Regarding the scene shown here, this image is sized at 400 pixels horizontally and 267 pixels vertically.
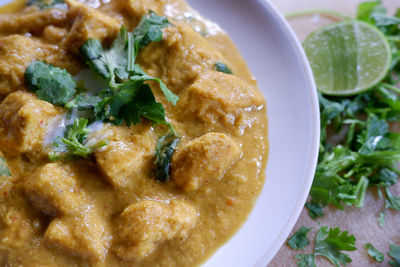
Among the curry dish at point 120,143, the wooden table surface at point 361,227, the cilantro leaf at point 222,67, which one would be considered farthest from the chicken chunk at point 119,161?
the wooden table surface at point 361,227

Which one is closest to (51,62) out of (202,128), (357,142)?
(202,128)

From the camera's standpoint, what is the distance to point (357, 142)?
13.4 feet

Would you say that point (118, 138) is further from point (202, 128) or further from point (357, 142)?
point (357, 142)

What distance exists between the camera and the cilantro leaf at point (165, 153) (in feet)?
10.9

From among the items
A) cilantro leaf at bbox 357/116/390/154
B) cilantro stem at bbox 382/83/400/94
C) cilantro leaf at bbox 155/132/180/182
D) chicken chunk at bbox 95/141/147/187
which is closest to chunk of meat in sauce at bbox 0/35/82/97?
chicken chunk at bbox 95/141/147/187

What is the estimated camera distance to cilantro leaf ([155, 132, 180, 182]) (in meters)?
3.31

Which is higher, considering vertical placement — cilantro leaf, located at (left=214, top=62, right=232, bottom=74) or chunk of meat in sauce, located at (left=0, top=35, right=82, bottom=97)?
cilantro leaf, located at (left=214, top=62, right=232, bottom=74)

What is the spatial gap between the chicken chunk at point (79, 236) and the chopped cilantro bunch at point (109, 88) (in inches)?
20.1

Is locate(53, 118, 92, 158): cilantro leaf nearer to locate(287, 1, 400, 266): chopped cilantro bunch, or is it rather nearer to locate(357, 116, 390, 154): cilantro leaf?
locate(287, 1, 400, 266): chopped cilantro bunch

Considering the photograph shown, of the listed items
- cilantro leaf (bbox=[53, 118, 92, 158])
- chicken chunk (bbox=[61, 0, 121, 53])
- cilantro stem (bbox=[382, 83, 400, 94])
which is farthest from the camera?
cilantro stem (bbox=[382, 83, 400, 94])

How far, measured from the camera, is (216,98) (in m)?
3.55

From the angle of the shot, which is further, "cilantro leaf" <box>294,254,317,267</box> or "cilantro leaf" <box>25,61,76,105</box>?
"cilantro leaf" <box>294,254,317,267</box>

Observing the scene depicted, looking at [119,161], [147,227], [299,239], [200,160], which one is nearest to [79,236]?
[147,227]

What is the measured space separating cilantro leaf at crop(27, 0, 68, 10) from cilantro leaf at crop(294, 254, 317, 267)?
335cm
